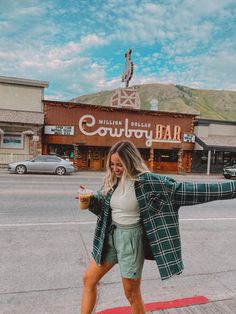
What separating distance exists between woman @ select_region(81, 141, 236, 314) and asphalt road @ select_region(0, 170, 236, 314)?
98cm

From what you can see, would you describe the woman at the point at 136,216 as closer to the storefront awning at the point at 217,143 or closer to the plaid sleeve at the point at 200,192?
the plaid sleeve at the point at 200,192

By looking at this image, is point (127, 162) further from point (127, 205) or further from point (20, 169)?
point (20, 169)

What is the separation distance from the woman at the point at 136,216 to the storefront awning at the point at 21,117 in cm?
2078

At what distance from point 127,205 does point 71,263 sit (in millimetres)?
2465

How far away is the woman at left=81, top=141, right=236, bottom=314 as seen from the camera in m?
2.26

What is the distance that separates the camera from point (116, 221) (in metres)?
2.40

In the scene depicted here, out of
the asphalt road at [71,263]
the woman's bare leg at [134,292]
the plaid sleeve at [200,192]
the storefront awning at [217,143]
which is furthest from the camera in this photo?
the storefront awning at [217,143]

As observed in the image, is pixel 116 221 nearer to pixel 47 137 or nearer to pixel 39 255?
pixel 39 255

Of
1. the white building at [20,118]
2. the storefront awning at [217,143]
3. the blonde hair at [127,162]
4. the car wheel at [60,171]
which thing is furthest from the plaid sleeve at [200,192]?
the storefront awning at [217,143]

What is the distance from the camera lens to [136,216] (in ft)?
7.70

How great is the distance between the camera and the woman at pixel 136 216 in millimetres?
2262

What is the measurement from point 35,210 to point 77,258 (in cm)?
365

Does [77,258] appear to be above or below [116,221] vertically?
below

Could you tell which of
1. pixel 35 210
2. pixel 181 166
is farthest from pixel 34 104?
pixel 35 210
